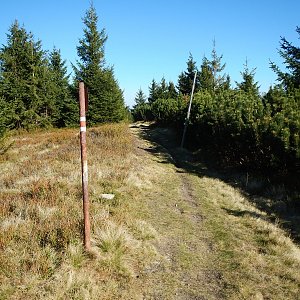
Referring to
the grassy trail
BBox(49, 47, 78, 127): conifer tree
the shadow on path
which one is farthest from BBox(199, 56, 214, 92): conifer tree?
the grassy trail

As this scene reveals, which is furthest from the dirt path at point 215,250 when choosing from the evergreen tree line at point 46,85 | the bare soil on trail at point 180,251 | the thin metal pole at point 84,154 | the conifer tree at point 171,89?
the conifer tree at point 171,89

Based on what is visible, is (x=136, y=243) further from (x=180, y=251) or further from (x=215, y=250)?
(x=215, y=250)

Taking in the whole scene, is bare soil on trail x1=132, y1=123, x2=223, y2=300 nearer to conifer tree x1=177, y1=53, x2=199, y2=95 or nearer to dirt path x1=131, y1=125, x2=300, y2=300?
dirt path x1=131, y1=125, x2=300, y2=300

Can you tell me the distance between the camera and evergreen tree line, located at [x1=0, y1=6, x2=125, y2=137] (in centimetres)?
3114

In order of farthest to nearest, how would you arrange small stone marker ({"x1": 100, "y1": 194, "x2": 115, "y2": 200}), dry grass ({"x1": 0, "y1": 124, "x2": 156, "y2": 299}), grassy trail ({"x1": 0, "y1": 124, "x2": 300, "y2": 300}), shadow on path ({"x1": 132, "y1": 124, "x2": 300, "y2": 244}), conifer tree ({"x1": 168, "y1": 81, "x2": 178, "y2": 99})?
conifer tree ({"x1": 168, "y1": 81, "x2": 178, "y2": 99}) → shadow on path ({"x1": 132, "y1": 124, "x2": 300, "y2": 244}) → small stone marker ({"x1": 100, "y1": 194, "x2": 115, "y2": 200}) → grassy trail ({"x1": 0, "y1": 124, "x2": 300, "y2": 300}) → dry grass ({"x1": 0, "y1": 124, "x2": 156, "y2": 299})

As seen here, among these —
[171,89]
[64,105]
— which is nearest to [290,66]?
[64,105]

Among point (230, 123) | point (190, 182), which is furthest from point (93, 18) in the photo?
point (190, 182)

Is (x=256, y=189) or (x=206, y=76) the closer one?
(x=256, y=189)

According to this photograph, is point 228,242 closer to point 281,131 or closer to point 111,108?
point 281,131

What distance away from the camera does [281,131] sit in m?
11.9

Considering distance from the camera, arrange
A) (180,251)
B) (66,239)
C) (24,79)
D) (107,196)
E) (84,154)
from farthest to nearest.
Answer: (24,79) < (107,196) < (180,251) < (66,239) < (84,154)

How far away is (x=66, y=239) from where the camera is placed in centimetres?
618

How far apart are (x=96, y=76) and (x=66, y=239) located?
94.1 feet

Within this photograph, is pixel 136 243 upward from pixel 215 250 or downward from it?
upward
